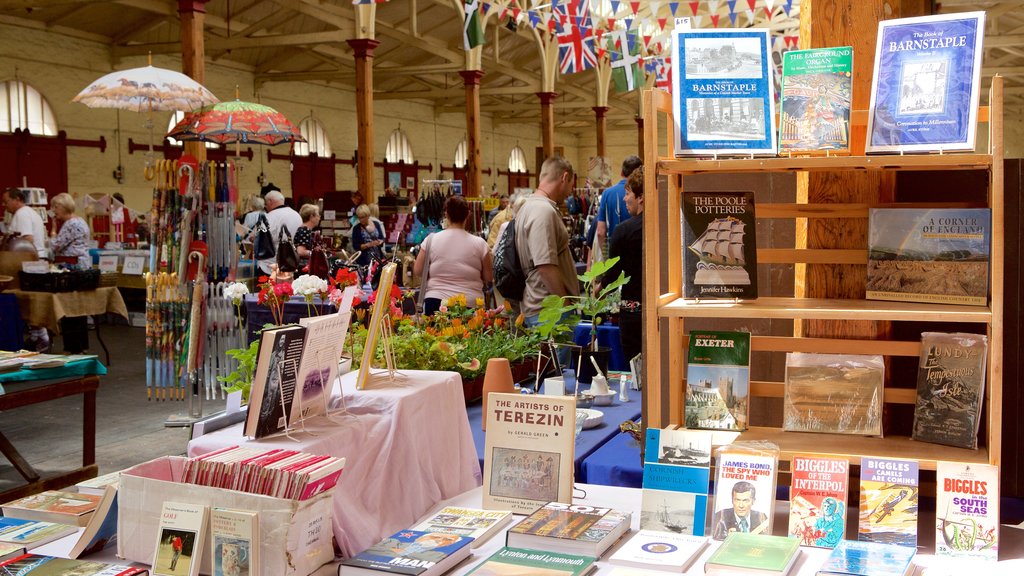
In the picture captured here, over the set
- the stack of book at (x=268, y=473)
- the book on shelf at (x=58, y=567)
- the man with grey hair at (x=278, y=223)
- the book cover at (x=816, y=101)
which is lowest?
the book on shelf at (x=58, y=567)

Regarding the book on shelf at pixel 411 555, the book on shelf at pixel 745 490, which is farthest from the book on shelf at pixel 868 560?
the book on shelf at pixel 411 555

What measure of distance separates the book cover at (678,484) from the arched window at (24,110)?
1475 centimetres

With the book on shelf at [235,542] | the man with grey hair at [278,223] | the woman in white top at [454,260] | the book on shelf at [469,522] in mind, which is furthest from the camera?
the man with grey hair at [278,223]

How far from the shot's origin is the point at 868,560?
190cm

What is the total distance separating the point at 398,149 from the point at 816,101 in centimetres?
2316

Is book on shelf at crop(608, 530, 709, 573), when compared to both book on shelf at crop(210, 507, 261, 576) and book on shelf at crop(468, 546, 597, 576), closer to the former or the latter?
book on shelf at crop(468, 546, 597, 576)

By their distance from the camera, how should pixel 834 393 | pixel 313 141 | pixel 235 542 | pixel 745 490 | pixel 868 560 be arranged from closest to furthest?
pixel 235 542 < pixel 868 560 < pixel 745 490 < pixel 834 393 < pixel 313 141

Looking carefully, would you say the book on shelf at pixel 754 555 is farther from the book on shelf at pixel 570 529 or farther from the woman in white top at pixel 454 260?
the woman in white top at pixel 454 260

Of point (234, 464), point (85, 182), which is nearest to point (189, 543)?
point (234, 464)

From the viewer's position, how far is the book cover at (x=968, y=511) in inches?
78.6

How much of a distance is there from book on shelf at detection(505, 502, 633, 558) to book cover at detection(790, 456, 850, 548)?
381mm

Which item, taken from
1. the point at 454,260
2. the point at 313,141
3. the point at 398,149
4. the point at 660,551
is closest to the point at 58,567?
the point at 660,551

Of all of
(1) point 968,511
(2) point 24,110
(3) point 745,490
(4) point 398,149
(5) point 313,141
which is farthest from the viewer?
(4) point 398,149

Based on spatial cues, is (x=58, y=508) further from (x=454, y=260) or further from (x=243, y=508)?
(x=454, y=260)
